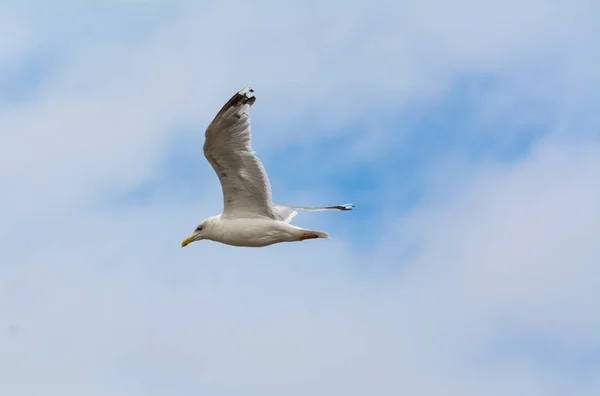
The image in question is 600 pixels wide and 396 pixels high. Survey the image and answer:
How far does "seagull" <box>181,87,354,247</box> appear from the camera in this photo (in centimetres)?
2062

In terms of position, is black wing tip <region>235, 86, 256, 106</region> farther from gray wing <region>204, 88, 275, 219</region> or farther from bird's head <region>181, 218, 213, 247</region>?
bird's head <region>181, 218, 213, 247</region>

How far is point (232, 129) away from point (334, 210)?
3856 millimetres

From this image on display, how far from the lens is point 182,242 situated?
22312 mm

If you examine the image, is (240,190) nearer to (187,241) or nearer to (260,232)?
(260,232)

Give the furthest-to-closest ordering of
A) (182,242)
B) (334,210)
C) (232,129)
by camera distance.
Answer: (334,210), (182,242), (232,129)

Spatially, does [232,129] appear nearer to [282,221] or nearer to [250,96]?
[250,96]

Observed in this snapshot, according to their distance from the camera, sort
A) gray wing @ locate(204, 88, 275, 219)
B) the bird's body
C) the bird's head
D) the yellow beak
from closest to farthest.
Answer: gray wing @ locate(204, 88, 275, 219) < the bird's body < the bird's head < the yellow beak

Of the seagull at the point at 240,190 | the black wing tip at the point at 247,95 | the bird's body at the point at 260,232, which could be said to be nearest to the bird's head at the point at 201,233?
the seagull at the point at 240,190

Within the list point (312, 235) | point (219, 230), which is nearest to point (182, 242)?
point (219, 230)

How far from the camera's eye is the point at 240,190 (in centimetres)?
2130

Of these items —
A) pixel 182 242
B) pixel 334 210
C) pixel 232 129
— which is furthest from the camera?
pixel 334 210

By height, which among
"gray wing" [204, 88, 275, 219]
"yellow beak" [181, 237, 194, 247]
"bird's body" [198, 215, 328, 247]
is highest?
"gray wing" [204, 88, 275, 219]

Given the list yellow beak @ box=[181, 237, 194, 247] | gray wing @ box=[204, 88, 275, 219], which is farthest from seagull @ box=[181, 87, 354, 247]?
yellow beak @ box=[181, 237, 194, 247]

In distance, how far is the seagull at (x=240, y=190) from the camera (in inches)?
812
